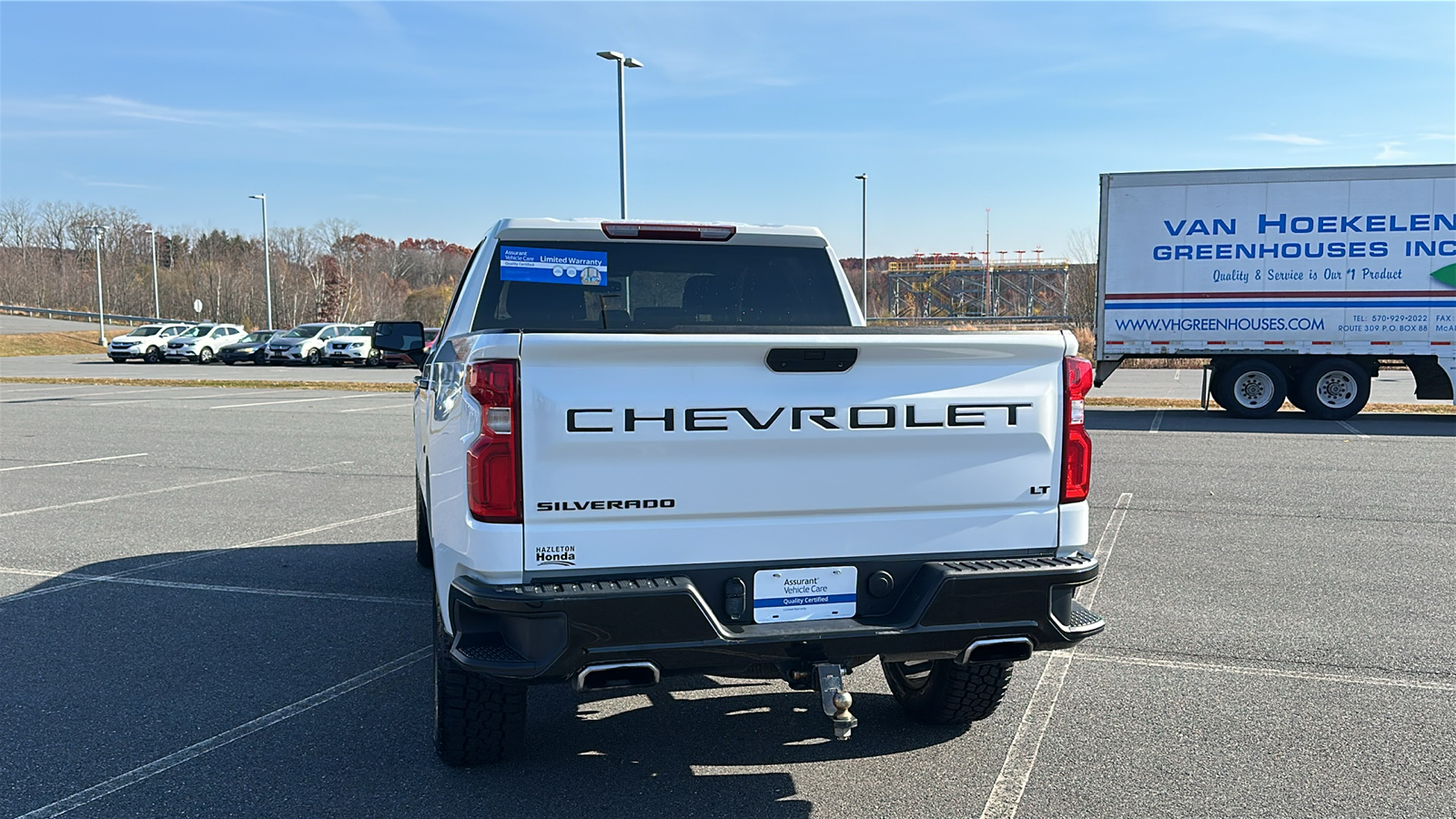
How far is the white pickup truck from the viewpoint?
326cm

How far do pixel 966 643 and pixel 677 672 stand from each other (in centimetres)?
→ 94

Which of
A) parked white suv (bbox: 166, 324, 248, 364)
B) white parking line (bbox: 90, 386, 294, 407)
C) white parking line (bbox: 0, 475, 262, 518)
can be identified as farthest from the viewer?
parked white suv (bbox: 166, 324, 248, 364)

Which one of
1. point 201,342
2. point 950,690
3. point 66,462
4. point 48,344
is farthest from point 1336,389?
point 48,344

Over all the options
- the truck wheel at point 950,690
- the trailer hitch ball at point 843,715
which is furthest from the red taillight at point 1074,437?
the trailer hitch ball at point 843,715

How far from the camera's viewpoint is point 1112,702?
15.5 ft

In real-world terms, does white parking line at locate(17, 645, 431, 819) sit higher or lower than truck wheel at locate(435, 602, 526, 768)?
lower

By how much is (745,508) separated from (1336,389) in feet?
58.5

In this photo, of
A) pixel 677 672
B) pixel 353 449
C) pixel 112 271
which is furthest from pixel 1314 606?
pixel 112 271

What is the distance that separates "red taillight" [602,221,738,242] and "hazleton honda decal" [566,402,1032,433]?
1.73m

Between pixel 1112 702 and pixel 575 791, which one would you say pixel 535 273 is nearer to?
pixel 575 791

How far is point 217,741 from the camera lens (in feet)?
14.0

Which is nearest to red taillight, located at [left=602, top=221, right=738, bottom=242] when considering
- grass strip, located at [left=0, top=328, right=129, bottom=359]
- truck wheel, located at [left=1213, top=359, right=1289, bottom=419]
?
truck wheel, located at [left=1213, top=359, right=1289, bottom=419]

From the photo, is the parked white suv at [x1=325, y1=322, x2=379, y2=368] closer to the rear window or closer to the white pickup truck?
the rear window

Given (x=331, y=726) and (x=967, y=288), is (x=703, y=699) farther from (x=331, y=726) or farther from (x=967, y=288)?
(x=967, y=288)
